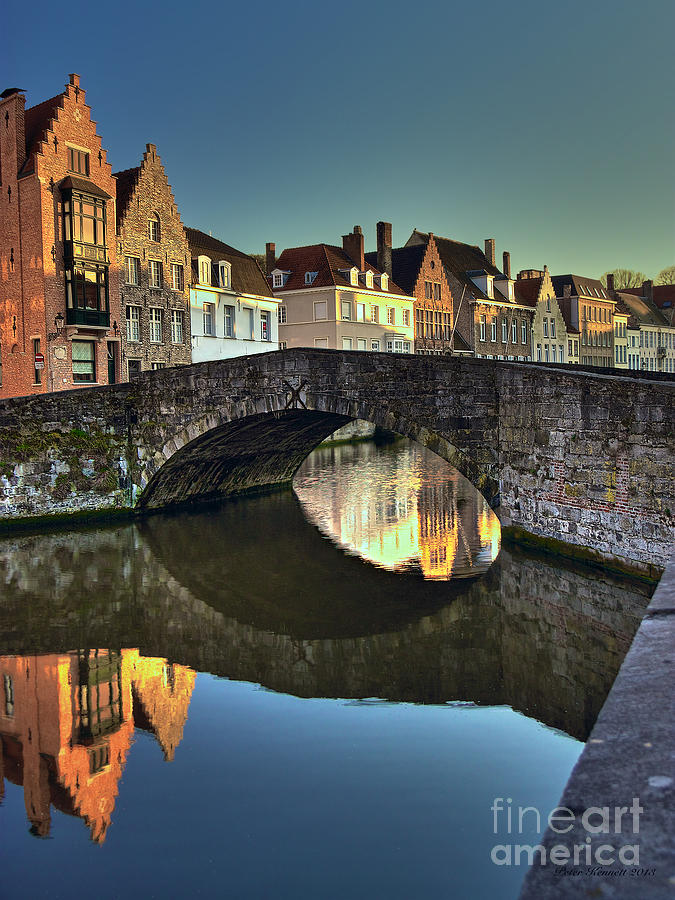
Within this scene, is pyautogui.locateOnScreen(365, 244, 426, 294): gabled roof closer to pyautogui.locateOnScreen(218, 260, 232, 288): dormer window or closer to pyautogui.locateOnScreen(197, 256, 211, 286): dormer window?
pyautogui.locateOnScreen(218, 260, 232, 288): dormer window

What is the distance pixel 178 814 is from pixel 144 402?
45.4 ft

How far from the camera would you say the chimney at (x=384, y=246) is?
1857 inches

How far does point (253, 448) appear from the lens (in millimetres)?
22875

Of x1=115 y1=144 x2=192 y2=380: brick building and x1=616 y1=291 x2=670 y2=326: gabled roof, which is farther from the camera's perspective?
x1=616 y1=291 x2=670 y2=326: gabled roof

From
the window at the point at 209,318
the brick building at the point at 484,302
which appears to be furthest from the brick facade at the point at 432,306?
the window at the point at 209,318

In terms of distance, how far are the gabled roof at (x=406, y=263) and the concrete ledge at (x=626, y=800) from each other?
46.5m

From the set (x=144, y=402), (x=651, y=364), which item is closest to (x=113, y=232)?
(x=144, y=402)

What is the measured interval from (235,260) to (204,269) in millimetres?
3127

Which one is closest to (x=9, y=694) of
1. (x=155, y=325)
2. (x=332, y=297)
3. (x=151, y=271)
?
(x=155, y=325)

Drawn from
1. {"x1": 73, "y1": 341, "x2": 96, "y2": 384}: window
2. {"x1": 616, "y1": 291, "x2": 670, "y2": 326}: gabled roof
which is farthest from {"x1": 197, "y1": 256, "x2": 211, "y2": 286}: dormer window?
{"x1": 616, "y1": 291, "x2": 670, "y2": 326}: gabled roof

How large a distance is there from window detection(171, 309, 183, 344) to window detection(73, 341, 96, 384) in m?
4.32

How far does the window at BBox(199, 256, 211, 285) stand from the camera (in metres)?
34.9

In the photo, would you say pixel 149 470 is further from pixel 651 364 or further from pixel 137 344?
pixel 651 364

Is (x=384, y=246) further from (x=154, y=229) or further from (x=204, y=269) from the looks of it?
(x=154, y=229)
